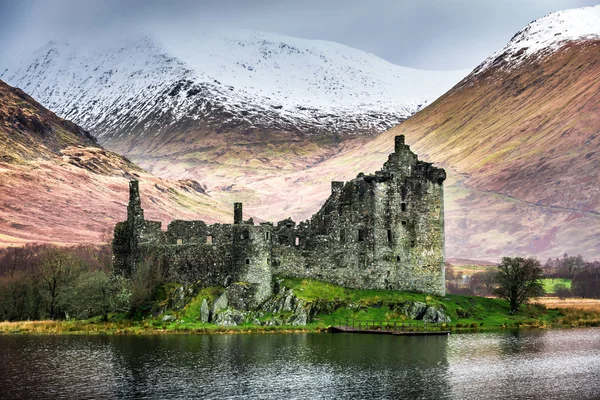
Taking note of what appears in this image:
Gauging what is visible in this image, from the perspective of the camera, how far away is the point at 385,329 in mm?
85438

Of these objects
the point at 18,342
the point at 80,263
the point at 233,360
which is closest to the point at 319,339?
the point at 233,360

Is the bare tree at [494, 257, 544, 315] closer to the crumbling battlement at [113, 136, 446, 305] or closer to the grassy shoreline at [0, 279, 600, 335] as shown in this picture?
the grassy shoreline at [0, 279, 600, 335]

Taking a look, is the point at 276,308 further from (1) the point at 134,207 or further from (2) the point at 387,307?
(1) the point at 134,207

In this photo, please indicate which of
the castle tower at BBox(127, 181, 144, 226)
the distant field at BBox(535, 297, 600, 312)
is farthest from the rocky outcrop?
the distant field at BBox(535, 297, 600, 312)

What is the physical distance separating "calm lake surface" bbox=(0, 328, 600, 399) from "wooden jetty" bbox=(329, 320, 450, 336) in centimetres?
206

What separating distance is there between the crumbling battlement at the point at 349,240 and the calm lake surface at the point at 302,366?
13313 mm

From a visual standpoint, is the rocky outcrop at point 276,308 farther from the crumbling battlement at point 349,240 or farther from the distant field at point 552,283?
the distant field at point 552,283

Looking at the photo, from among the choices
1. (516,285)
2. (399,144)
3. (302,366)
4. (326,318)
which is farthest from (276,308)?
(516,285)

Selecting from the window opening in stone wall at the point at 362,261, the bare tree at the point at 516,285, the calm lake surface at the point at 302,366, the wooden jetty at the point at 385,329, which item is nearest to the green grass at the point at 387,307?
the wooden jetty at the point at 385,329

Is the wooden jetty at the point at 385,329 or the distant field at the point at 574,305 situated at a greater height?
the distant field at the point at 574,305

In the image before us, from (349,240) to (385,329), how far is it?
14.2 metres

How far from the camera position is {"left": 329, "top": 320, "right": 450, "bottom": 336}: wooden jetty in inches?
3300

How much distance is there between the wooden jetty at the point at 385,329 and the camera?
275ft

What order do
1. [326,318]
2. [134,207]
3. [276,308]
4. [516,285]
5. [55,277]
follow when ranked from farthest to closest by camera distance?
[55,277] → [516,285] → [134,207] → [276,308] → [326,318]
